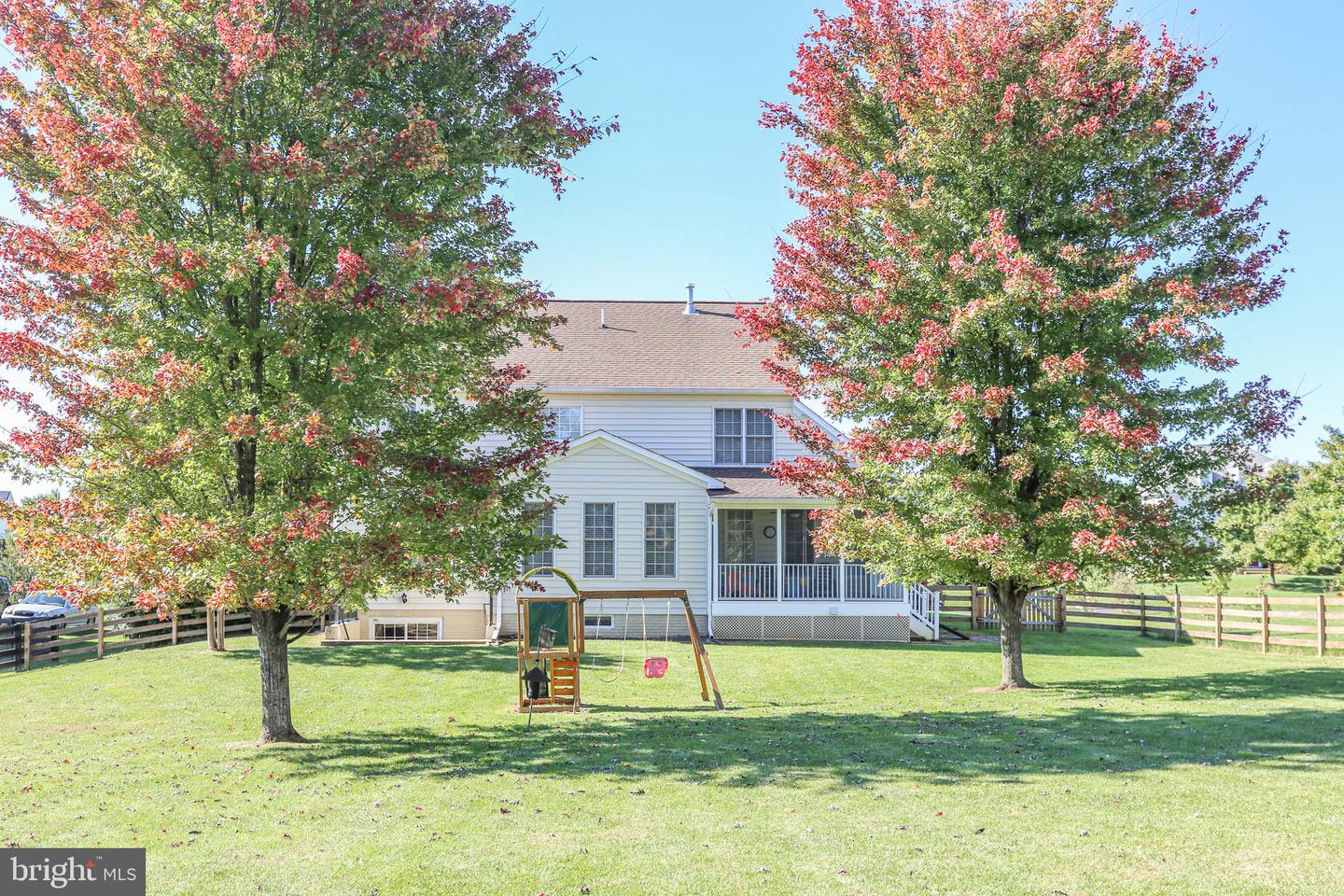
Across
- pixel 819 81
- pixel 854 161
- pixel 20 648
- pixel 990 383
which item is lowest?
pixel 20 648

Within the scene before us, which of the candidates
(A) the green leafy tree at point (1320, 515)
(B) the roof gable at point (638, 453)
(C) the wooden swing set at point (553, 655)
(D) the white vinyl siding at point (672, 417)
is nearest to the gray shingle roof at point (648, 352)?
(D) the white vinyl siding at point (672, 417)

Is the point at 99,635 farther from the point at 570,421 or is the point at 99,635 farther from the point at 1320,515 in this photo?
the point at 1320,515

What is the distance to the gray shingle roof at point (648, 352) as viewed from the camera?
1002 inches

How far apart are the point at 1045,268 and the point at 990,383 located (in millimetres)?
1862

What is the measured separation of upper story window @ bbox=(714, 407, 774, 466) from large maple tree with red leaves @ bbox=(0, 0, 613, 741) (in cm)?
1425

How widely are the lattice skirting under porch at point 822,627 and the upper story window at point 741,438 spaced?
14.6 ft

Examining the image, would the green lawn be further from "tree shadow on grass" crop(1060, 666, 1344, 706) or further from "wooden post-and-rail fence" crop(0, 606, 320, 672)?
"wooden post-and-rail fence" crop(0, 606, 320, 672)

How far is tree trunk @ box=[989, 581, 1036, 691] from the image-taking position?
50.9ft

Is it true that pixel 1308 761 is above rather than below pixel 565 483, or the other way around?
below

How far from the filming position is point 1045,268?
43.6 feet

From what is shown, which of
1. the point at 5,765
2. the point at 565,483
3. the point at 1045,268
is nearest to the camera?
the point at 5,765

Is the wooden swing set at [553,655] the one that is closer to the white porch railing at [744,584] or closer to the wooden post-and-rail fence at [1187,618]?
the white porch railing at [744,584]

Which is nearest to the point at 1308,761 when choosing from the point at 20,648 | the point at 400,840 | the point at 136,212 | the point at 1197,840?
the point at 1197,840

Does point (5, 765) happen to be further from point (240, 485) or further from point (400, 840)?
point (400, 840)
